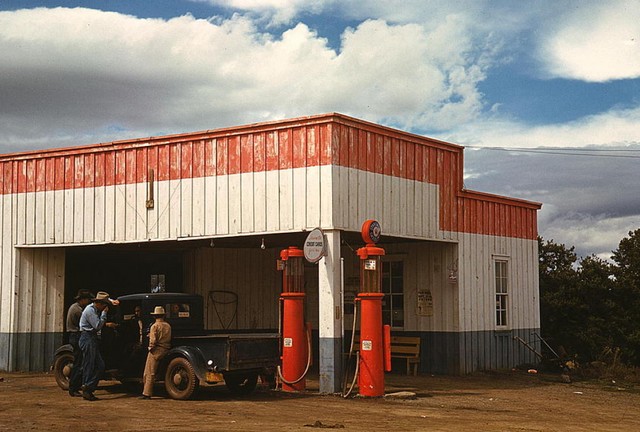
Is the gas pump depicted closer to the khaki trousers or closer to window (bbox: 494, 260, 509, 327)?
the khaki trousers

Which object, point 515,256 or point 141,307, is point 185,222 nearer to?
point 141,307

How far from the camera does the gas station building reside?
18328 millimetres

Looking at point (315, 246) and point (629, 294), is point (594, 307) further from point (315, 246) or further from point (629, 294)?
point (315, 246)

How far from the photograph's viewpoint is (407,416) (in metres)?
14.5

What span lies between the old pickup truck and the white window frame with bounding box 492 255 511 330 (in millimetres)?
8785

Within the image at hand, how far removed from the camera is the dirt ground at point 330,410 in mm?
13328

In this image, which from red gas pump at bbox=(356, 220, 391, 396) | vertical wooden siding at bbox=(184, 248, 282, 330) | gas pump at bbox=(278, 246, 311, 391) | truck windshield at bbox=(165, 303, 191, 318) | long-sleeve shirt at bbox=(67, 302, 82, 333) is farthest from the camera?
vertical wooden siding at bbox=(184, 248, 282, 330)

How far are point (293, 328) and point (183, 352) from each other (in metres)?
2.61

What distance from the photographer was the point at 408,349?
22500mm

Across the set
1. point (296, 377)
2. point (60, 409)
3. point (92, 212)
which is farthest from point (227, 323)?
point (60, 409)

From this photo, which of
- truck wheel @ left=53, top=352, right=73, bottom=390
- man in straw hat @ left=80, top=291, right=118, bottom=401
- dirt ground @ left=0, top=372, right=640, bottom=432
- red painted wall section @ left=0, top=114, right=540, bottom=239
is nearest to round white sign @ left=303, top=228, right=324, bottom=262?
red painted wall section @ left=0, top=114, right=540, bottom=239

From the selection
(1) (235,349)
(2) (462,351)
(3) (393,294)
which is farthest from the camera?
(3) (393,294)

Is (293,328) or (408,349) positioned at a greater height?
(293,328)

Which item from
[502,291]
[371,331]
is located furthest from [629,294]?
[371,331]
